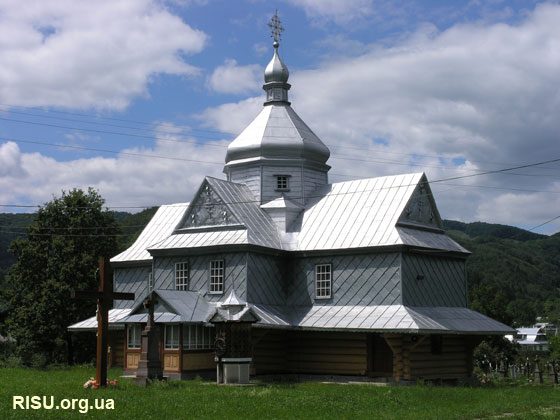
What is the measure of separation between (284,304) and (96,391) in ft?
35.5

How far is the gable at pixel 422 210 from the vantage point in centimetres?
2724

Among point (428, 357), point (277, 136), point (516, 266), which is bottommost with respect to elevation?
point (428, 357)

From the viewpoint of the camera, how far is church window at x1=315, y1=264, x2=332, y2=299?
27.2 meters

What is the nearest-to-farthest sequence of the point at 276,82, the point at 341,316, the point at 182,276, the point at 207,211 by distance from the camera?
1. the point at 341,316
2. the point at 182,276
3. the point at 207,211
4. the point at 276,82

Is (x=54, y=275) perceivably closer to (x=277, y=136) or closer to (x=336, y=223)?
(x=277, y=136)

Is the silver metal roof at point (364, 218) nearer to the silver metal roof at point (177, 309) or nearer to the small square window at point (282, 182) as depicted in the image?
the small square window at point (282, 182)

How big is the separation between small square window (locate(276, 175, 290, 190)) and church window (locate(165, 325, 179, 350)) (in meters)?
8.08

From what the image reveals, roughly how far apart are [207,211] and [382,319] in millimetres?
8300

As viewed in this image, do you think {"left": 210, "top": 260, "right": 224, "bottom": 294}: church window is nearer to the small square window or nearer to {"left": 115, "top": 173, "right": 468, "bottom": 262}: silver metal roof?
{"left": 115, "top": 173, "right": 468, "bottom": 262}: silver metal roof

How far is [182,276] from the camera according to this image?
28.3 meters

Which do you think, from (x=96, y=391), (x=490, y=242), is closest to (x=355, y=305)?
(x=96, y=391)

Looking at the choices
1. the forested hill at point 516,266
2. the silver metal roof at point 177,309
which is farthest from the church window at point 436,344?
the forested hill at point 516,266

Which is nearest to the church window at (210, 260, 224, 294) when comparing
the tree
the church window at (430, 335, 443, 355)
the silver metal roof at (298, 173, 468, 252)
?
the silver metal roof at (298, 173, 468, 252)

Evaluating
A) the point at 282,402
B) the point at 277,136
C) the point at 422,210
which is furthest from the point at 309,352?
the point at 282,402
